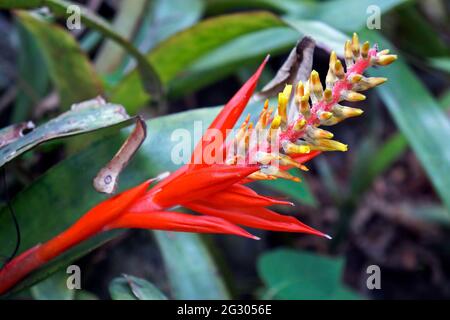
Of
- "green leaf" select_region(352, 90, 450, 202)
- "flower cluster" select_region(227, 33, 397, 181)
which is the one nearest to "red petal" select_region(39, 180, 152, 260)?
"flower cluster" select_region(227, 33, 397, 181)

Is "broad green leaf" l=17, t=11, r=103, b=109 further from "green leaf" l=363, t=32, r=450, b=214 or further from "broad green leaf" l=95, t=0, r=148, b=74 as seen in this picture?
"green leaf" l=363, t=32, r=450, b=214

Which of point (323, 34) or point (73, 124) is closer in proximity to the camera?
point (73, 124)

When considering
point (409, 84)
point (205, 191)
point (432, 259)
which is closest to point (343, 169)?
point (432, 259)

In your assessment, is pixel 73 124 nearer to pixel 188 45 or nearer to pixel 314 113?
pixel 314 113

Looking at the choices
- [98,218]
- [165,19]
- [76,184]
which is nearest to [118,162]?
[98,218]

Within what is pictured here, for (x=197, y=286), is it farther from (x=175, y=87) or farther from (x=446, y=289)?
(x=446, y=289)

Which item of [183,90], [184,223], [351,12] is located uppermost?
[351,12]

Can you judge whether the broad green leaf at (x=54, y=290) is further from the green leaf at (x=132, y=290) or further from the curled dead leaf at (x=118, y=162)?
the curled dead leaf at (x=118, y=162)

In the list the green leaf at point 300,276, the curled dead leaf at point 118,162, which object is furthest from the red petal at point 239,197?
the green leaf at point 300,276
